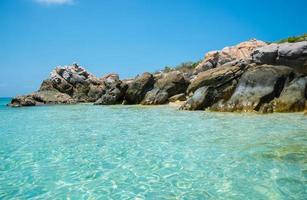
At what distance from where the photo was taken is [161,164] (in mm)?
8703

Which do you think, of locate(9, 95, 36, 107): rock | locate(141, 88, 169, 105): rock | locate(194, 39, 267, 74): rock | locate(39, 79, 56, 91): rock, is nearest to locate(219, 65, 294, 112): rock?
locate(141, 88, 169, 105): rock

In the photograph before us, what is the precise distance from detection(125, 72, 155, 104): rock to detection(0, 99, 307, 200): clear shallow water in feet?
66.4

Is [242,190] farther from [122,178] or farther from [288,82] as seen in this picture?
[288,82]

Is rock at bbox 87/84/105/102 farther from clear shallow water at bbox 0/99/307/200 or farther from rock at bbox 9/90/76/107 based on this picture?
clear shallow water at bbox 0/99/307/200

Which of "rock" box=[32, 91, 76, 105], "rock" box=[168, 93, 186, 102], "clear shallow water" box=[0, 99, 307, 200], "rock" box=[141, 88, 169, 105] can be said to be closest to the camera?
"clear shallow water" box=[0, 99, 307, 200]

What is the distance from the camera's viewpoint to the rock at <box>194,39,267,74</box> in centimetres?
4299

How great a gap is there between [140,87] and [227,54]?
14.8m

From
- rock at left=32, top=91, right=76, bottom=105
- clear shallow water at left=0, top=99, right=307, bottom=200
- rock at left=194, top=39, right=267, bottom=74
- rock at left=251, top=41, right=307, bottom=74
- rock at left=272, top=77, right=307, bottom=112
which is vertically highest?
rock at left=194, top=39, right=267, bottom=74

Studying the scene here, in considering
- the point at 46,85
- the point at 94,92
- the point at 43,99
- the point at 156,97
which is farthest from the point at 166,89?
the point at 46,85

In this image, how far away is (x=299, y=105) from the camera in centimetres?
1877

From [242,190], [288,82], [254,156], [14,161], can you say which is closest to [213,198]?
[242,190]

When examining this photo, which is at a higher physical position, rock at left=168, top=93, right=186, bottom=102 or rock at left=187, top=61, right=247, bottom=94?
rock at left=187, top=61, right=247, bottom=94

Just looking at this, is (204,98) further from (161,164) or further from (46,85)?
(46,85)

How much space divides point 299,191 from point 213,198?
1.66 metres
